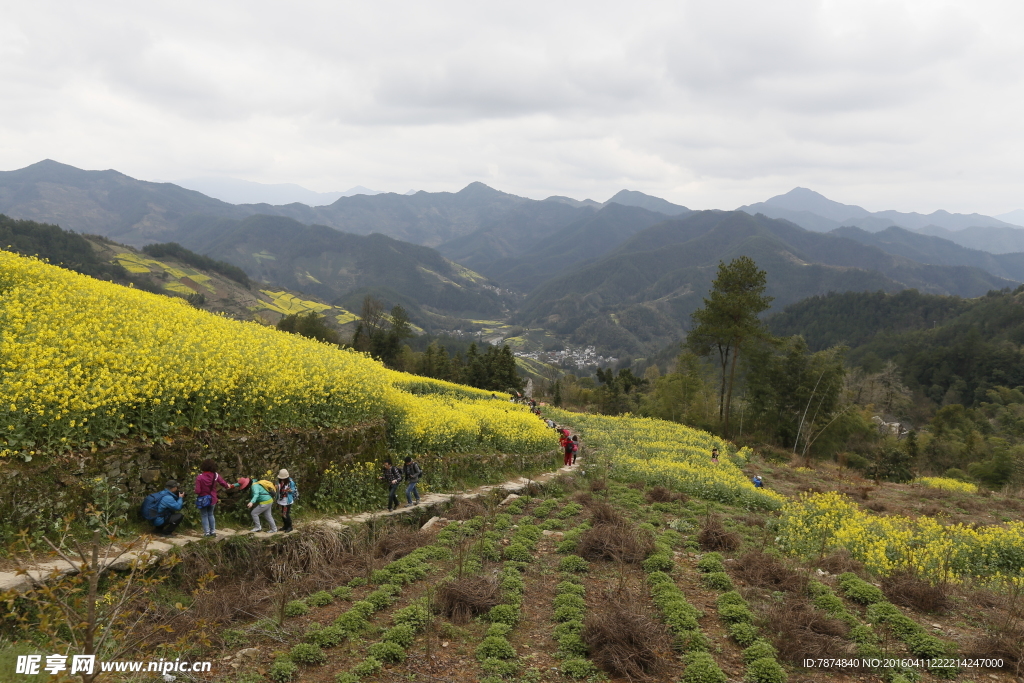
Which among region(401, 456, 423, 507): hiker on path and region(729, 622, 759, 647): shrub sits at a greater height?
region(729, 622, 759, 647): shrub

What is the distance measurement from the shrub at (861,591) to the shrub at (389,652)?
8303mm

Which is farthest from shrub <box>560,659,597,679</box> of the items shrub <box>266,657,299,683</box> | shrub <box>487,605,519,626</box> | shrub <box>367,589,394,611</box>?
shrub <box>266,657,299,683</box>

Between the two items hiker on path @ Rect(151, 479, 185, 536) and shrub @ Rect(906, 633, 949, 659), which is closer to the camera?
shrub @ Rect(906, 633, 949, 659)

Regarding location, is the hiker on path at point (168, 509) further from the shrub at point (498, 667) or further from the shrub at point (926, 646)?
the shrub at point (926, 646)

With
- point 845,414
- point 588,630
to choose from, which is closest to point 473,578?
point 588,630

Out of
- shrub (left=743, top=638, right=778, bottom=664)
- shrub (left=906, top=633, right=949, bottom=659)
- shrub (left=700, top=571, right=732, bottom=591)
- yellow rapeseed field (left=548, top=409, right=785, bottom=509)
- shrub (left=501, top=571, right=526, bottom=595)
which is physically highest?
shrub (left=906, top=633, right=949, bottom=659)

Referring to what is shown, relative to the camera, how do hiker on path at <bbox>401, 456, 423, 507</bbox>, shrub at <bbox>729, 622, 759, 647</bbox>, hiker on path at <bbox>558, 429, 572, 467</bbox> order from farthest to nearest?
1. hiker on path at <bbox>558, 429, 572, 467</bbox>
2. hiker on path at <bbox>401, 456, 423, 507</bbox>
3. shrub at <bbox>729, 622, 759, 647</bbox>

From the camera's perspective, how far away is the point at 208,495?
33.6 feet

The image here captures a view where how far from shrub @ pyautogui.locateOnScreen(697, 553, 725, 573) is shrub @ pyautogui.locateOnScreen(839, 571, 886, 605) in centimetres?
224

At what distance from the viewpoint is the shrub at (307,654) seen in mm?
7188

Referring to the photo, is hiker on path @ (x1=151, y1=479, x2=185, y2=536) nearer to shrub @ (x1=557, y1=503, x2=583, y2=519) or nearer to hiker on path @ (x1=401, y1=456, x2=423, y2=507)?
hiker on path @ (x1=401, y1=456, x2=423, y2=507)

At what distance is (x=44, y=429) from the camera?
9.04 metres

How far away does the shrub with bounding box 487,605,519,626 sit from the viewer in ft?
27.7

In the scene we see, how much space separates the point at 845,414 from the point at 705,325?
18126 mm
